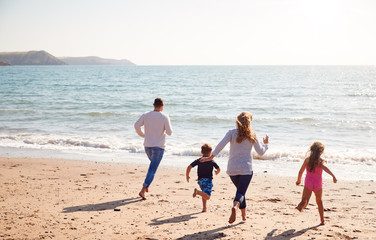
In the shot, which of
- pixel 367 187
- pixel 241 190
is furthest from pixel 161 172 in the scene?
pixel 367 187

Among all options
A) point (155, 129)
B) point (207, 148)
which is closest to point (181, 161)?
point (155, 129)

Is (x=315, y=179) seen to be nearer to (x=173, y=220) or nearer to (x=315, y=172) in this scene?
(x=315, y=172)

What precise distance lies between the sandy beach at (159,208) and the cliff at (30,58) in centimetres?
19493

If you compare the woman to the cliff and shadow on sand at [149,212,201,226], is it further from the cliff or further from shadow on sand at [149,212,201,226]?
the cliff

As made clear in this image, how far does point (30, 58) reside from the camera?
7318 inches

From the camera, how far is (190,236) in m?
4.56

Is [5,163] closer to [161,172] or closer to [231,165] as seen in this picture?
[161,172]

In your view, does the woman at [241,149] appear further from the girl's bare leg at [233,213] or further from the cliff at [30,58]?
the cliff at [30,58]

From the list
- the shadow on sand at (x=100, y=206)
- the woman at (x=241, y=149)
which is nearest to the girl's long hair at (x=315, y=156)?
the woman at (x=241, y=149)

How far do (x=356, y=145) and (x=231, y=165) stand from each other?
33.4 ft

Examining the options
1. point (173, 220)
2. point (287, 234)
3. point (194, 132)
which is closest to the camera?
point (287, 234)

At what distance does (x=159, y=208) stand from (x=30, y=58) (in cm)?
20151

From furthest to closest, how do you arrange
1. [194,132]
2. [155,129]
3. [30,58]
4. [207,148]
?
[30,58], [194,132], [155,129], [207,148]

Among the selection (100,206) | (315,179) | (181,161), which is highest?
(315,179)
